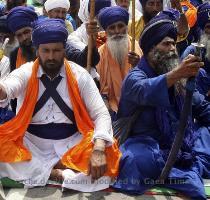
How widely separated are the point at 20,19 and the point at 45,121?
6.75 feet

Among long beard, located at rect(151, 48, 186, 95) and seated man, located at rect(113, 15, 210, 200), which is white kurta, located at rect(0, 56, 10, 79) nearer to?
seated man, located at rect(113, 15, 210, 200)

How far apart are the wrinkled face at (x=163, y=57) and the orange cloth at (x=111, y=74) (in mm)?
1594

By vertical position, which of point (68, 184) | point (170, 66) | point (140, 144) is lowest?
point (68, 184)

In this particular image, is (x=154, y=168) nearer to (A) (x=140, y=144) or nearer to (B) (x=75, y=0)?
(A) (x=140, y=144)

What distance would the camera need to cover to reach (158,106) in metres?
4.27

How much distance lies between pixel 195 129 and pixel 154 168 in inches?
32.1

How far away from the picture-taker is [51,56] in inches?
171

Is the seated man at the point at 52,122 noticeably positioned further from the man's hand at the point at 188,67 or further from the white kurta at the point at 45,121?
the man's hand at the point at 188,67

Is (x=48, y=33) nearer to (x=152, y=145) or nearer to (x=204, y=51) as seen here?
(x=152, y=145)

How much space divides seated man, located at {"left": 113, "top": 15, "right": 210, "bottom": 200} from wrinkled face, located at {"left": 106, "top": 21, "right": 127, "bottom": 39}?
1671 mm

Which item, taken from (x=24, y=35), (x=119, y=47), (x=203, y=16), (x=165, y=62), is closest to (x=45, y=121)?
(x=165, y=62)

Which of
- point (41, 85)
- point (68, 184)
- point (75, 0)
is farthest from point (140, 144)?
point (75, 0)

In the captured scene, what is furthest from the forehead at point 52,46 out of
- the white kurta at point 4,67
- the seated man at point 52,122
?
the white kurta at point 4,67

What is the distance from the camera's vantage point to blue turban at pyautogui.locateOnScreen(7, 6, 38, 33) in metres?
5.98
